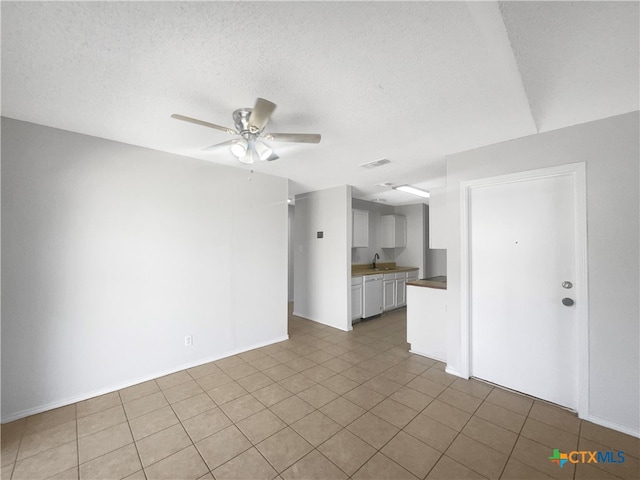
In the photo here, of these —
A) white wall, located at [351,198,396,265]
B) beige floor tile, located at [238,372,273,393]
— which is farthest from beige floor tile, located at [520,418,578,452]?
white wall, located at [351,198,396,265]

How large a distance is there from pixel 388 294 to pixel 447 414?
330 centimetres

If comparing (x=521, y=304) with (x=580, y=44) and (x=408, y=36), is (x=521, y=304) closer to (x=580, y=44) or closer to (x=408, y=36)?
(x=580, y=44)

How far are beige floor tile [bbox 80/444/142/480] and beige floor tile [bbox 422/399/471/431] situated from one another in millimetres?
2142

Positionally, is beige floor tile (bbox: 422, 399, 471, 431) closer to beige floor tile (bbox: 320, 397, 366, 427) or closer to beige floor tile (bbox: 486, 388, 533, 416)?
beige floor tile (bbox: 486, 388, 533, 416)

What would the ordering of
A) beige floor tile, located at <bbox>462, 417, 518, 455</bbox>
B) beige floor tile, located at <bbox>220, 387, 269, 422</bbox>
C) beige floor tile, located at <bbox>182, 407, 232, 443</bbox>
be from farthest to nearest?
beige floor tile, located at <bbox>220, 387, 269, 422</bbox> < beige floor tile, located at <bbox>182, 407, 232, 443</bbox> < beige floor tile, located at <bbox>462, 417, 518, 455</bbox>

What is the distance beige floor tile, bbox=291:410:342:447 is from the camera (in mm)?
1954

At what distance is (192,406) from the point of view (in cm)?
235

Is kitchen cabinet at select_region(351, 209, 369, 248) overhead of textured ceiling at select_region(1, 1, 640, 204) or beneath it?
beneath

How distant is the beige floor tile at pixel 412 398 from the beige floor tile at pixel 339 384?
1.36ft

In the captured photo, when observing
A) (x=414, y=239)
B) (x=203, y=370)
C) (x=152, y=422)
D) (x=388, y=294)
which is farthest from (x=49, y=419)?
(x=414, y=239)

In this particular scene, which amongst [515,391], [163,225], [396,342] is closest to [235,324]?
[163,225]

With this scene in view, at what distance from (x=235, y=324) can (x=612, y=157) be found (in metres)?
4.02

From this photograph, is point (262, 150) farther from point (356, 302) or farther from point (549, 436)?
point (356, 302)

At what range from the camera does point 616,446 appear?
6.15ft
